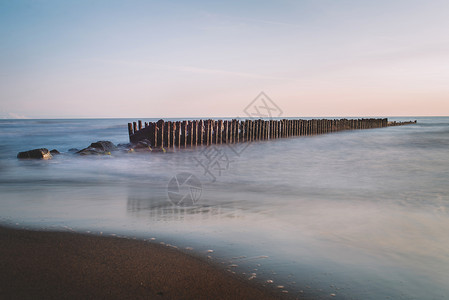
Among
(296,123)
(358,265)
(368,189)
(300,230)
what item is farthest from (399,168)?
(296,123)

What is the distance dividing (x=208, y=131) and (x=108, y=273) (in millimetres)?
16249

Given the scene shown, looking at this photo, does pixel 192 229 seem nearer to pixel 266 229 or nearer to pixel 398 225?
pixel 266 229

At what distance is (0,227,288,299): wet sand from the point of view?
227 centimetres

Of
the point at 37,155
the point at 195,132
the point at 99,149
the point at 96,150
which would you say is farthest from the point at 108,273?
the point at 195,132

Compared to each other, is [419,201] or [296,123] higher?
[296,123]

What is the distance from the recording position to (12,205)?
4.99 metres

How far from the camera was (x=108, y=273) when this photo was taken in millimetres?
2535

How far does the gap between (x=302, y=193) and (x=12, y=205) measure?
15.9 ft

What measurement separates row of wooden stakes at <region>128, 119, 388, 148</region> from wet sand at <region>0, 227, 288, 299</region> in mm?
13508

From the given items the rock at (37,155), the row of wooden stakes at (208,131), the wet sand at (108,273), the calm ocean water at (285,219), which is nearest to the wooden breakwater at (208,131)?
the row of wooden stakes at (208,131)

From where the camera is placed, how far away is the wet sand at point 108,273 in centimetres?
227

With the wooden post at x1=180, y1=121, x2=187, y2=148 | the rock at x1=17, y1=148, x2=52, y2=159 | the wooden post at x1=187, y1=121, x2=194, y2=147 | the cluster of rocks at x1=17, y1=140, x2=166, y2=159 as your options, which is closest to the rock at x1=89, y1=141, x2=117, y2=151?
the cluster of rocks at x1=17, y1=140, x2=166, y2=159

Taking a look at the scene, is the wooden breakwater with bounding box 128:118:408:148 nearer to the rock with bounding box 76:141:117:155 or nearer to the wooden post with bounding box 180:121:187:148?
the wooden post with bounding box 180:121:187:148

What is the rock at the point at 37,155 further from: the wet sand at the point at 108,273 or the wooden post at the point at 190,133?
the wet sand at the point at 108,273
